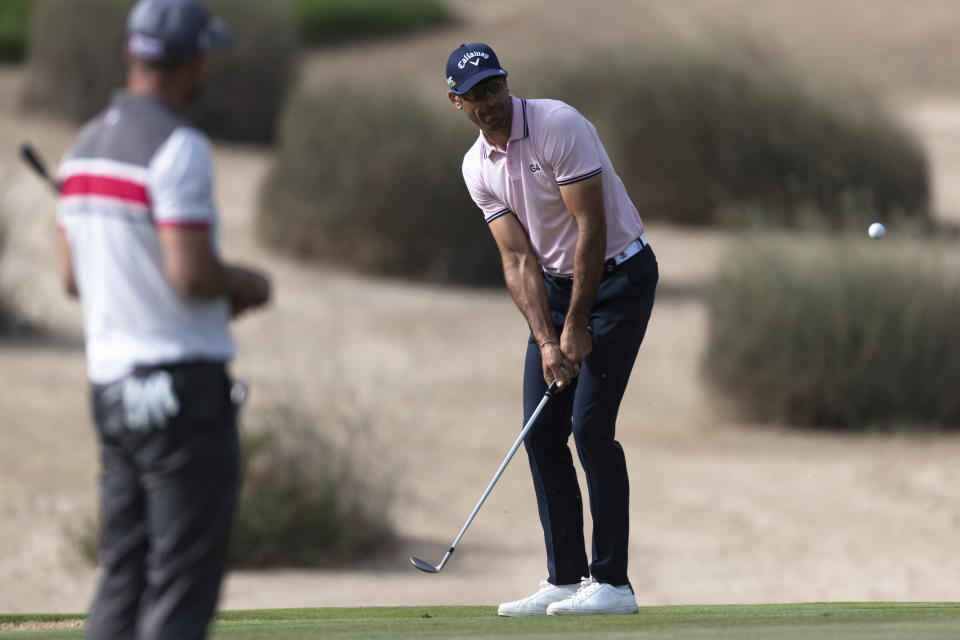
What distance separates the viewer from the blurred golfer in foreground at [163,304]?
3406 millimetres

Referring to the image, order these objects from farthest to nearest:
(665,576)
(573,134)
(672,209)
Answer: (672,209) → (665,576) → (573,134)

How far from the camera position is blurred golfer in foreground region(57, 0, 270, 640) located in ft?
11.2

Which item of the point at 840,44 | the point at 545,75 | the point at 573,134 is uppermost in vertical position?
the point at 573,134

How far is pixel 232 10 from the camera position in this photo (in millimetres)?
32094

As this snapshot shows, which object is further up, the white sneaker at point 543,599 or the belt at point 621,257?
the belt at point 621,257

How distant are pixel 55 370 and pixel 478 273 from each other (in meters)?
7.82

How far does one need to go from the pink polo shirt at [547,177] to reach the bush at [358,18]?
45218 mm

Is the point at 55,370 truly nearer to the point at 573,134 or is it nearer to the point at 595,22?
the point at 573,134

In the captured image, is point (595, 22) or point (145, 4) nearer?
point (145, 4)

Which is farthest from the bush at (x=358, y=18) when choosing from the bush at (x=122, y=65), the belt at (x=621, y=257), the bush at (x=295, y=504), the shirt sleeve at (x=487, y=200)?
the belt at (x=621, y=257)

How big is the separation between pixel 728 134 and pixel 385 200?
7.39 m

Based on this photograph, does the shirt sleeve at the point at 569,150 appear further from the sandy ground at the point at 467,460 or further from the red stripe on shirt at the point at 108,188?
the sandy ground at the point at 467,460

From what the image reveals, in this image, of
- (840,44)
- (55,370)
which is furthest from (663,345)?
(840,44)

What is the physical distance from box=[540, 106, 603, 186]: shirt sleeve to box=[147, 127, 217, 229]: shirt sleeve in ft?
6.01
